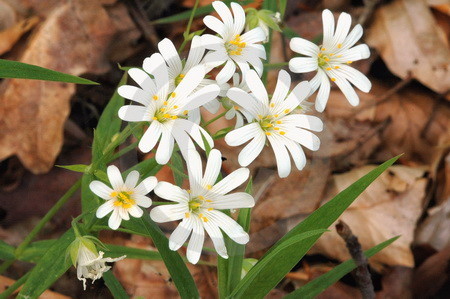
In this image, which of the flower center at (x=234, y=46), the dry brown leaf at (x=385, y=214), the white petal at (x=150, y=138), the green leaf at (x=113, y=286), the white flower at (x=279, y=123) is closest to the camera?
the white petal at (x=150, y=138)

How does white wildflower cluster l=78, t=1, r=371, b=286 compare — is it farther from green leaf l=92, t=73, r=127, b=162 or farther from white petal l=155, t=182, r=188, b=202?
green leaf l=92, t=73, r=127, b=162

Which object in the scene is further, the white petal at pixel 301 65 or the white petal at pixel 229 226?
the white petal at pixel 301 65

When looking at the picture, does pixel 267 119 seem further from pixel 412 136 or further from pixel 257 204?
pixel 412 136

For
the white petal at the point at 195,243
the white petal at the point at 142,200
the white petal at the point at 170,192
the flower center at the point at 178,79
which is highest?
the flower center at the point at 178,79

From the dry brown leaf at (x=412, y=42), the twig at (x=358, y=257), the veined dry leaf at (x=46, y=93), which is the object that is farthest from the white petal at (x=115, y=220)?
the dry brown leaf at (x=412, y=42)

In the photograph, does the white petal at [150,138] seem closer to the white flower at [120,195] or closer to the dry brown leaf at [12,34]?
the white flower at [120,195]

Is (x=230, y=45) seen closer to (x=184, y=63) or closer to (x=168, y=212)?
(x=184, y=63)

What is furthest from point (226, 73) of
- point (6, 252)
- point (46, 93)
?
point (46, 93)
